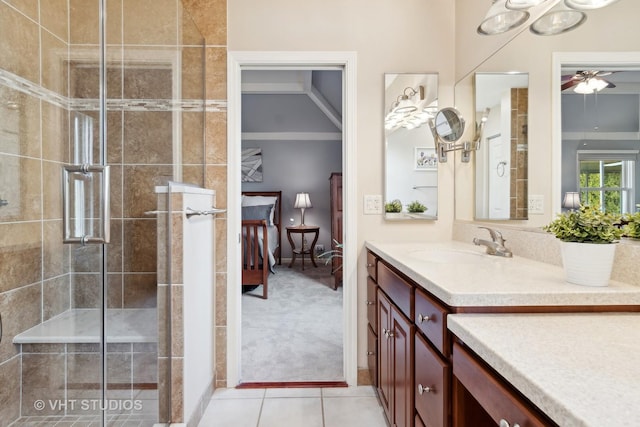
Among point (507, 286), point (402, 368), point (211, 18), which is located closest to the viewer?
point (507, 286)

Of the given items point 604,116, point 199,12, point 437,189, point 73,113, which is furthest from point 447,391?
point 199,12

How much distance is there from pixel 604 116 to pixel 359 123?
3.90 ft

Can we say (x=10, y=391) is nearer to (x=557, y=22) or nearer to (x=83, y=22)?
(x=83, y=22)

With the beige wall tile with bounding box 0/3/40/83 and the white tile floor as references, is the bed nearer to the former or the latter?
the white tile floor

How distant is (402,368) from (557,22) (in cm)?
151

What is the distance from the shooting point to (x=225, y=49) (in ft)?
6.27

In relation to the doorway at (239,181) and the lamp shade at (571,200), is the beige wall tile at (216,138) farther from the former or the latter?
the lamp shade at (571,200)

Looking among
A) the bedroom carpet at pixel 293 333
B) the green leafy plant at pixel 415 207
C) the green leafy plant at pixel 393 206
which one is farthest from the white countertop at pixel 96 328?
the green leafy plant at pixel 415 207

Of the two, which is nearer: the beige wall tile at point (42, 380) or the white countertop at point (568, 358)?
the white countertop at point (568, 358)

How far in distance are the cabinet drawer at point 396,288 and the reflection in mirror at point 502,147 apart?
0.69 m

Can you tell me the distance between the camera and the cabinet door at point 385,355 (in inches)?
56.7

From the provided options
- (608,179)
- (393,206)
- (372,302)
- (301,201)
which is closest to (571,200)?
(608,179)

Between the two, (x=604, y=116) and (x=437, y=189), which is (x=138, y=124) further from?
(x=604, y=116)

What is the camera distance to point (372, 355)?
6.01 feet
